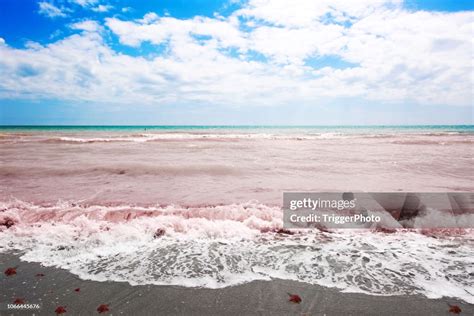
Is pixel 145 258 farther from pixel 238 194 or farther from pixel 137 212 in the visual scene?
pixel 238 194

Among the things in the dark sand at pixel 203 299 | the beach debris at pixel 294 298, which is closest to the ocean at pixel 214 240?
the dark sand at pixel 203 299

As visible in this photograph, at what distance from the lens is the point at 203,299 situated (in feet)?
9.53

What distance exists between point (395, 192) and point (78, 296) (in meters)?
6.87

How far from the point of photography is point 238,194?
688 centimetres

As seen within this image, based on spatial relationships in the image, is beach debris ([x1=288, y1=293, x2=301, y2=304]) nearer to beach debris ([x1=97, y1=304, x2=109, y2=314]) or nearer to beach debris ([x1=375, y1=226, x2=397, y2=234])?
beach debris ([x1=97, y1=304, x2=109, y2=314])

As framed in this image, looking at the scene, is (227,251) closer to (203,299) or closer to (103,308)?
(203,299)

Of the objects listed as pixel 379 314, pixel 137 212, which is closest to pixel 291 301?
pixel 379 314
